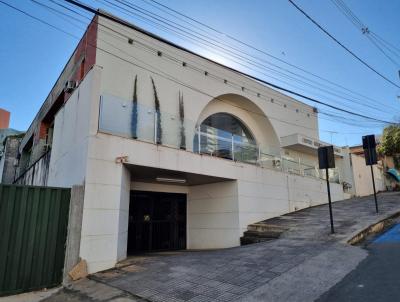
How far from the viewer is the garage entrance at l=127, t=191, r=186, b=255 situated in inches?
441

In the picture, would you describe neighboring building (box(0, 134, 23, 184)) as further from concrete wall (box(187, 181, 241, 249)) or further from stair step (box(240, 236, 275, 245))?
stair step (box(240, 236, 275, 245))

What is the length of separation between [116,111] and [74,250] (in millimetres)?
3889

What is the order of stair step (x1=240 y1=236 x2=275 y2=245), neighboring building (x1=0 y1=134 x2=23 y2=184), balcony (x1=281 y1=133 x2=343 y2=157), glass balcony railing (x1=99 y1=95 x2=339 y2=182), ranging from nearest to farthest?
glass balcony railing (x1=99 y1=95 x2=339 y2=182) < stair step (x1=240 y1=236 x2=275 y2=245) < balcony (x1=281 y1=133 x2=343 y2=157) < neighboring building (x1=0 y1=134 x2=23 y2=184)

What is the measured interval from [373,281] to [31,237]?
6.63 metres

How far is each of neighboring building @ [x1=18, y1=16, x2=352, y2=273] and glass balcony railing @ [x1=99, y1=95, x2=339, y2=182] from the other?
0.11 ft

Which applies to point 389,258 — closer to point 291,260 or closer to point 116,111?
point 291,260

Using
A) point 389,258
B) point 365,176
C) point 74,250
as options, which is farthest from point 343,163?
point 74,250

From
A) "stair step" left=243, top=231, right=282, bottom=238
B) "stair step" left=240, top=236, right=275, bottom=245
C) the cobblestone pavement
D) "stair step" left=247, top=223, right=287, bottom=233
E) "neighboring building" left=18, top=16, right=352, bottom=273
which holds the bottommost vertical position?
the cobblestone pavement

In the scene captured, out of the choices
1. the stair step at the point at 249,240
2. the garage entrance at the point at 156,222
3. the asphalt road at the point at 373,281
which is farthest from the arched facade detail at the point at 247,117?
the asphalt road at the point at 373,281

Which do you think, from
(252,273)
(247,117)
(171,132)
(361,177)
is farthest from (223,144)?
(361,177)

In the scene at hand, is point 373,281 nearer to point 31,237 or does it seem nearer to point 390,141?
point 31,237

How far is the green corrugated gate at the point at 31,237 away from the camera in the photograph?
5.85 m

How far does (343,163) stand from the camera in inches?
861

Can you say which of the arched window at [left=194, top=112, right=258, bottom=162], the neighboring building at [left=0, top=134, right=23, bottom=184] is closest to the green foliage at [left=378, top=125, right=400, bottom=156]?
the arched window at [left=194, top=112, right=258, bottom=162]
